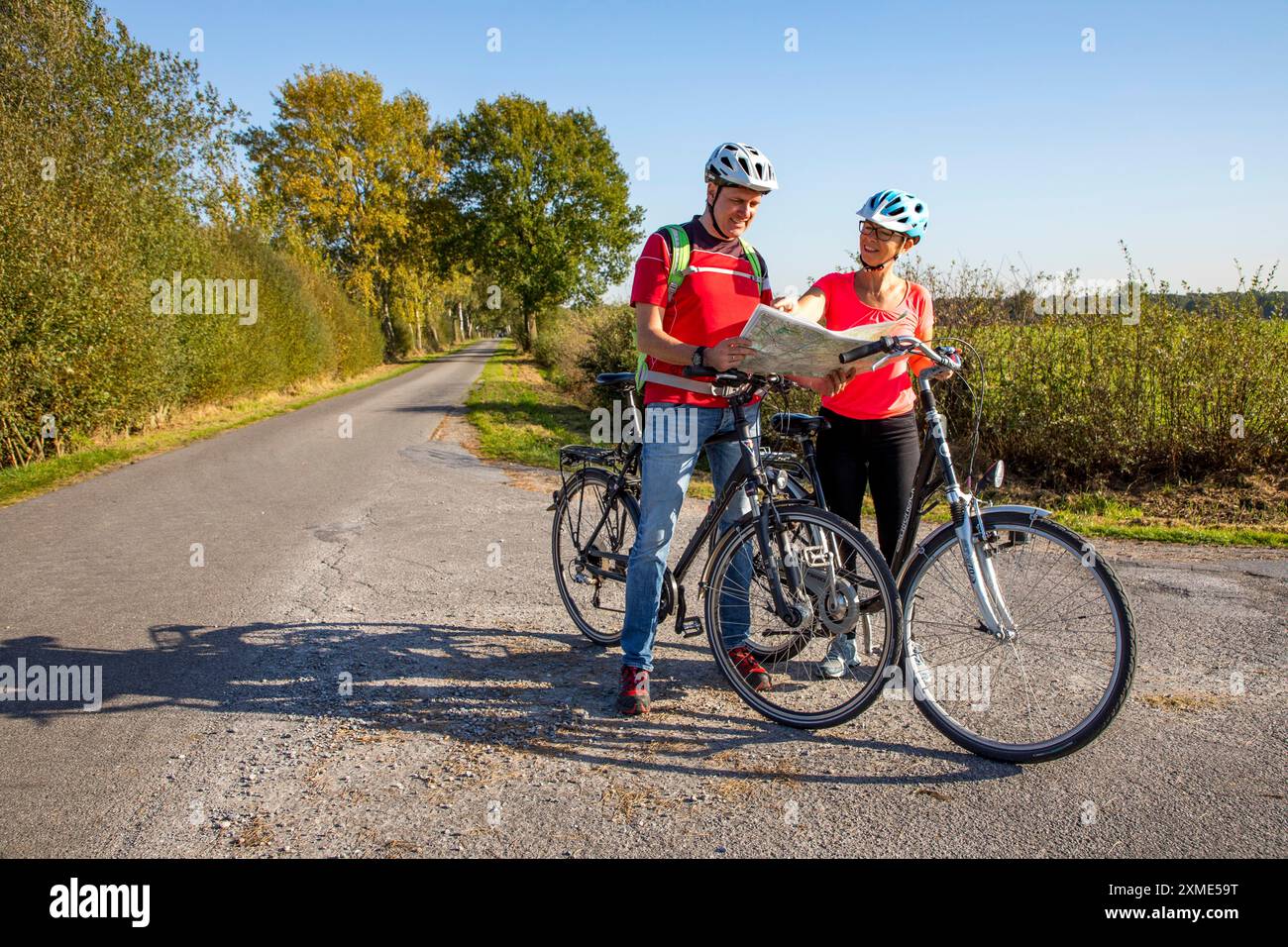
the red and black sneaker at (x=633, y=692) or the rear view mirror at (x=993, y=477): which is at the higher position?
the rear view mirror at (x=993, y=477)

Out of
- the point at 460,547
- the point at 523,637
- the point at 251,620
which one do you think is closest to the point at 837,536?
the point at 523,637

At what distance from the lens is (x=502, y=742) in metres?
3.52

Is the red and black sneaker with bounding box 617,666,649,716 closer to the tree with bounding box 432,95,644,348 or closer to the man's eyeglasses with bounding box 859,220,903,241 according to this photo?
the man's eyeglasses with bounding box 859,220,903,241

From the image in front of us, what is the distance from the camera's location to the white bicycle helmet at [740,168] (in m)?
3.56

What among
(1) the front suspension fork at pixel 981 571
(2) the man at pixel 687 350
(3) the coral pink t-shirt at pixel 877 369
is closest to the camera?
(1) the front suspension fork at pixel 981 571

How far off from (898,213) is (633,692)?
237 centimetres

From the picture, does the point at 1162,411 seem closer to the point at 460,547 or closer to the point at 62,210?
the point at 460,547

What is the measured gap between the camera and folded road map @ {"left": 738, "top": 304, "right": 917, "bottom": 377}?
3.12m

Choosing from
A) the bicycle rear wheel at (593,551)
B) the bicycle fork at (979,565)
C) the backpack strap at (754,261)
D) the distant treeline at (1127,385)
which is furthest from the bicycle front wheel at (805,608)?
the distant treeline at (1127,385)

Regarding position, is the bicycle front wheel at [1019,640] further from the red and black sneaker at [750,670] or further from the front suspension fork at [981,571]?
the red and black sneaker at [750,670]

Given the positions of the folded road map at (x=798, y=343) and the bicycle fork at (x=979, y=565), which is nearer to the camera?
the folded road map at (x=798, y=343)

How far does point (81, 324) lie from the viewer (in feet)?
39.6

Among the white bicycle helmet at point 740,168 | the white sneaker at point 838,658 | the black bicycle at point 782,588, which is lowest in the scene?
the white sneaker at point 838,658

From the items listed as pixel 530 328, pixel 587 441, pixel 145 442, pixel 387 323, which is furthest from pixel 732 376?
pixel 387 323
